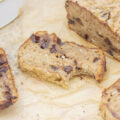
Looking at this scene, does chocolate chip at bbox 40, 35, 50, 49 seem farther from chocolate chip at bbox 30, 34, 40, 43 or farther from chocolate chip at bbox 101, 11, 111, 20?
chocolate chip at bbox 101, 11, 111, 20

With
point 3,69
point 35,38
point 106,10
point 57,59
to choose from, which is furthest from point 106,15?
point 3,69

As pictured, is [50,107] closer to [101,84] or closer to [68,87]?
[68,87]

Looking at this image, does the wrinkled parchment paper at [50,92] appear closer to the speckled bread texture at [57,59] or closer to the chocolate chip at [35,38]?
the speckled bread texture at [57,59]

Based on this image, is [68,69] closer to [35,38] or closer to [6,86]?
[35,38]

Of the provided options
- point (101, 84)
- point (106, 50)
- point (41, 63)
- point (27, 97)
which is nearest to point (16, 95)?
point (27, 97)

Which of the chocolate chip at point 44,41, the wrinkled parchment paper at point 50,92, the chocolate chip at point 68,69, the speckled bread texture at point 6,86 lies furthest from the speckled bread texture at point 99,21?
the speckled bread texture at point 6,86

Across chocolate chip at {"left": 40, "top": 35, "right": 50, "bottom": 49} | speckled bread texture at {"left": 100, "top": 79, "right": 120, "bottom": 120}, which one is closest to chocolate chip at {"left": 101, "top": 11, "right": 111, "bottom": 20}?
chocolate chip at {"left": 40, "top": 35, "right": 50, "bottom": 49}

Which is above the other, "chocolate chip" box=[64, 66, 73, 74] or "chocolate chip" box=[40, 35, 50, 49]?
"chocolate chip" box=[40, 35, 50, 49]
